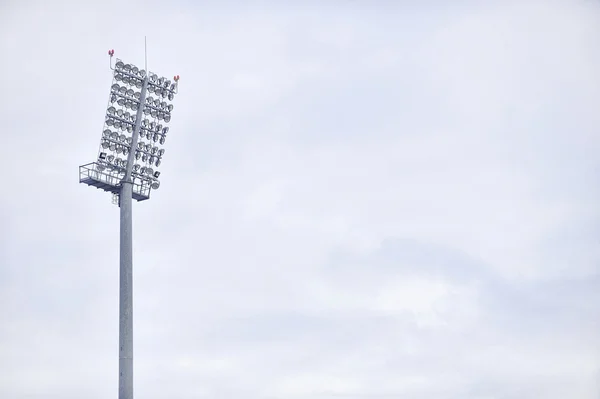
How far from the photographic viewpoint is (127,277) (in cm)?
6675

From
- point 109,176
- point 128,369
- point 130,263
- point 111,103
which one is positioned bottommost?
point 128,369

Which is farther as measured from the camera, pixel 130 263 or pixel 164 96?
pixel 164 96

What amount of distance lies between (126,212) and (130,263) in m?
3.50

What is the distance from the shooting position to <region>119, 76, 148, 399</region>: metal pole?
64250 millimetres

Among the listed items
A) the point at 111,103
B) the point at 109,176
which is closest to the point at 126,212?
the point at 109,176

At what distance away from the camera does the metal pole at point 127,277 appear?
6425cm

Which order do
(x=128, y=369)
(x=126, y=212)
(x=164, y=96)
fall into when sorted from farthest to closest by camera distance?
(x=164, y=96)
(x=126, y=212)
(x=128, y=369)

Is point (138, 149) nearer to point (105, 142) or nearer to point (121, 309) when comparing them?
point (105, 142)

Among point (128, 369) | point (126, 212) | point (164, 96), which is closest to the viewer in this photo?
point (128, 369)

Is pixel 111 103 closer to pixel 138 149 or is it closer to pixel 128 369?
pixel 138 149

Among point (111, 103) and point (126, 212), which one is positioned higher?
point (111, 103)

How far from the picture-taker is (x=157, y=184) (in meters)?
71.1

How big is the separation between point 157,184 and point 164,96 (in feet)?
21.2

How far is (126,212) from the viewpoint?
68500 millimetres
